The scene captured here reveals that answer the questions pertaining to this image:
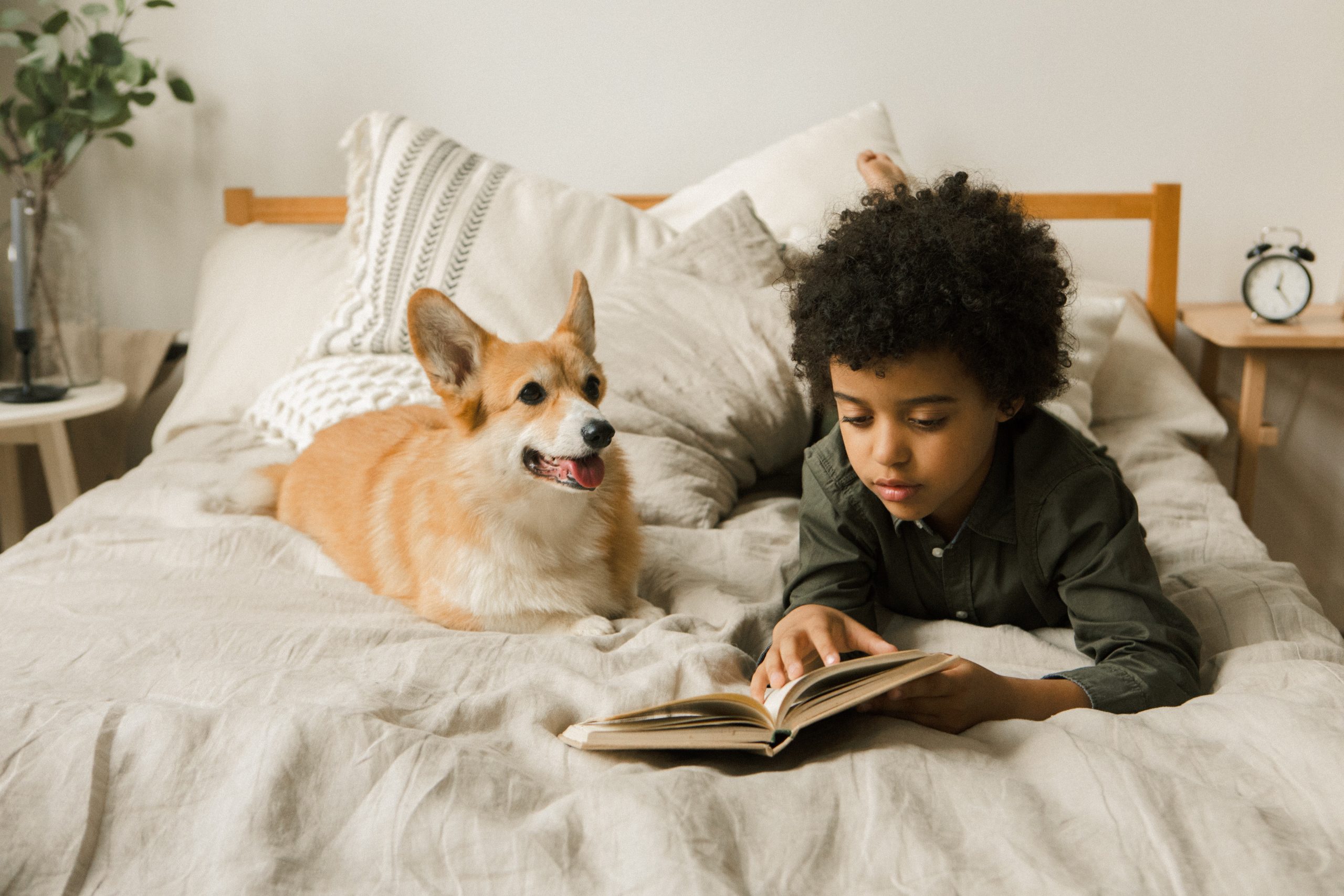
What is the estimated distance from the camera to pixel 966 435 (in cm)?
98

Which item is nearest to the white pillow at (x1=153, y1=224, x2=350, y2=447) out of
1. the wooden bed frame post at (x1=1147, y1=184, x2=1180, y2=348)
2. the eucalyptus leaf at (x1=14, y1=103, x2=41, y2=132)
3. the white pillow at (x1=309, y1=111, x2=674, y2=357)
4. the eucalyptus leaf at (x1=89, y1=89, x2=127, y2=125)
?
the white pillow at (x1=309, y1=111, x2=674, y2=357)

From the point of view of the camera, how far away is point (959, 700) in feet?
2.69

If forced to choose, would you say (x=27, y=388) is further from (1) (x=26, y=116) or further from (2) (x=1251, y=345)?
(2) (x=1251, y=345)

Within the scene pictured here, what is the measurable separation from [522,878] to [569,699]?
26 centimetres

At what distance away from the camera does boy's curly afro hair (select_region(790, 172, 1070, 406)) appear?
3.08 feet

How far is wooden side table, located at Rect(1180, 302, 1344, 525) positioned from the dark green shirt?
103 cm

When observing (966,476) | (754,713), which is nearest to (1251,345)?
(966,476)

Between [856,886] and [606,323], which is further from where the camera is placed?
[606,323]

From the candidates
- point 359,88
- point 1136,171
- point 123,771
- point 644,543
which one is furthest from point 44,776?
point 1136,171

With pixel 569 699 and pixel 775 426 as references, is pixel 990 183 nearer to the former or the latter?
pixel 775 426

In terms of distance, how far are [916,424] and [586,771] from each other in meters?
0.46

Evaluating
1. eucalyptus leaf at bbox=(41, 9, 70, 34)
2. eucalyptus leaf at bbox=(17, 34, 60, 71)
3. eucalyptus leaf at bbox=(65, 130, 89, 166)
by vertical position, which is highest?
eucalyptus leaf at bbox=(41, 9, 70, 34)

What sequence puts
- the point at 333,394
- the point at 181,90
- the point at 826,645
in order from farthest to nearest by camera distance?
the point at 181,90 → the point at 333,394 → the point at 826,645

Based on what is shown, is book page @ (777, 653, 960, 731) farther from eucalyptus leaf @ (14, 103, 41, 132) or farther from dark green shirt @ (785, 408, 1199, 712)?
eucalyptus leaf @ (14, 103, 41, 132)
